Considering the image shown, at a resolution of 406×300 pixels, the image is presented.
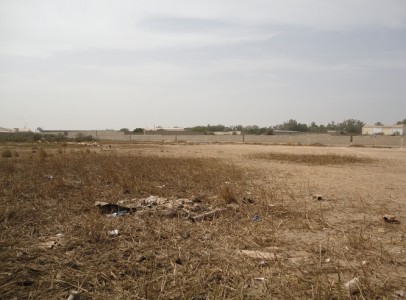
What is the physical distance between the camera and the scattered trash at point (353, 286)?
2.88 metres

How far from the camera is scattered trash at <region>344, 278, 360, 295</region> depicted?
2881 millimetres

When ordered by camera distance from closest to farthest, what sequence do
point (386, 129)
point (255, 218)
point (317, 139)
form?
point (255, 218)
point (317, 139)
point (386, 129)

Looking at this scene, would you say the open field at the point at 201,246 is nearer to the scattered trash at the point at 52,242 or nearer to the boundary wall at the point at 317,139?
the scattered trash at the point at 52,242

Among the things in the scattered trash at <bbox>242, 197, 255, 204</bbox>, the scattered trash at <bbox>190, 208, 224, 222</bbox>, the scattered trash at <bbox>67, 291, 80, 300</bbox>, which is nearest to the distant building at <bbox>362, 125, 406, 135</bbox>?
the scattered trash at <bbox>242, 197, 255, 204</bbox>

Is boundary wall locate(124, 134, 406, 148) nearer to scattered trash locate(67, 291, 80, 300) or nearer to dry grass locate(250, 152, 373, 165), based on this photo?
dry grass locate(250, 152, 373, 165)

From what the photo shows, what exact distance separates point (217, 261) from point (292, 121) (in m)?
114

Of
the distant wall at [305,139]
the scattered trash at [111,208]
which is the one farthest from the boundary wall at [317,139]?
the scattered trash at [111,208]

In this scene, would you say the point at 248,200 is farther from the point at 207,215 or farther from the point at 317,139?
the point at 317,139

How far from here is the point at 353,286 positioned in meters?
2.93

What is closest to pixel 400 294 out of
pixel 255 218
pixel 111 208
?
pixel 255 218

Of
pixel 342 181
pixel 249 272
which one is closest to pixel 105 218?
pixel 249 272

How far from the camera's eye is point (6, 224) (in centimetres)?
465

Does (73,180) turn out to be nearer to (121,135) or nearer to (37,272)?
(37,272)

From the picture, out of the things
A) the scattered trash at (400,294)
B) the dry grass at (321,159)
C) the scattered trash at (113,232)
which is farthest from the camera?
the dry grass at (321,159)
